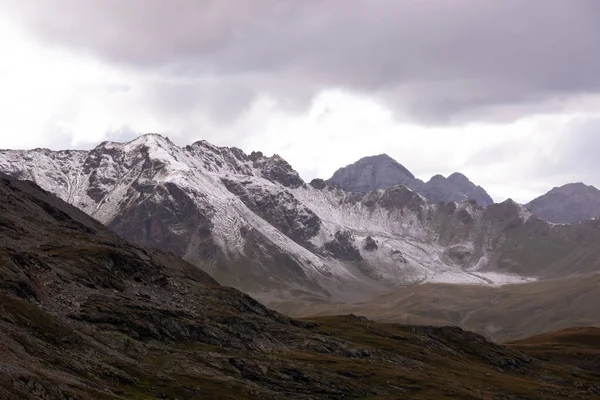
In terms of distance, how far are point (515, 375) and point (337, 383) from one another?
3112 inches

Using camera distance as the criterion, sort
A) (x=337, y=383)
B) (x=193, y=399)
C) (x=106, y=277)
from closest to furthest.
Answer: (x=193, y=399) → (x=337, y=383) → (x=106, y=277)

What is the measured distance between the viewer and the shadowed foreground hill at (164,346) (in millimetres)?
98500

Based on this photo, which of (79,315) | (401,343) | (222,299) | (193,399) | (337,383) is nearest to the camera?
(193,399)

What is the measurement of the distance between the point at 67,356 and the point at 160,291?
6313cm

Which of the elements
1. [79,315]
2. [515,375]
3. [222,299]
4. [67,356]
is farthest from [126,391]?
[515,375]

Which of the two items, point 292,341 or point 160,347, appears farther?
point 292,341

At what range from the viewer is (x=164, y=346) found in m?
131

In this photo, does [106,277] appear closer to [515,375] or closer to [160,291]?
[160,291]

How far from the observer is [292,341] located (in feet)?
534

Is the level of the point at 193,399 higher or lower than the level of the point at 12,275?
lower

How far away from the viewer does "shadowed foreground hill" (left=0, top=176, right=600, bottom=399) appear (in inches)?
3878

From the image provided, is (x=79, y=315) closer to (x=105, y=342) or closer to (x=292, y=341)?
(x=105, y=342)

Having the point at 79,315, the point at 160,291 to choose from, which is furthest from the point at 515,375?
the point at 79,315

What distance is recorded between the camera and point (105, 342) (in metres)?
118
